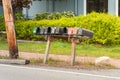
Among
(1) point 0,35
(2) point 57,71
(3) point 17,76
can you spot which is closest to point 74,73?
(2) point 57,71

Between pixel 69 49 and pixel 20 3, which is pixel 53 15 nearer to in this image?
pixel 20 3

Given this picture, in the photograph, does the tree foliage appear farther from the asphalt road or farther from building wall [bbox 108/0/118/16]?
the asphalt road

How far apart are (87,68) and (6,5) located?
→ 12.1 feet

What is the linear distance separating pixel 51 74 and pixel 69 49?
688 cm

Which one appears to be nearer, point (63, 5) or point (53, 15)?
point (53, 15)

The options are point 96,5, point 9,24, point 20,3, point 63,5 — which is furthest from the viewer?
point 63,5

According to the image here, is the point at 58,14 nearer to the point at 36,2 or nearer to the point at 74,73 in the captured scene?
the point at 36,2

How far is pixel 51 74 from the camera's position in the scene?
41.0ft

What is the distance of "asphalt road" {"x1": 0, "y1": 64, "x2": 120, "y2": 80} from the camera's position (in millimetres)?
11875

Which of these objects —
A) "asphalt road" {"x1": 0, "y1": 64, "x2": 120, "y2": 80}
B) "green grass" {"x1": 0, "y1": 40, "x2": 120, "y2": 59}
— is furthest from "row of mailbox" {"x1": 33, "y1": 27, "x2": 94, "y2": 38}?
"green grass" {"x1": 0, "y1": 40, "x2": 120, "y2": 59}

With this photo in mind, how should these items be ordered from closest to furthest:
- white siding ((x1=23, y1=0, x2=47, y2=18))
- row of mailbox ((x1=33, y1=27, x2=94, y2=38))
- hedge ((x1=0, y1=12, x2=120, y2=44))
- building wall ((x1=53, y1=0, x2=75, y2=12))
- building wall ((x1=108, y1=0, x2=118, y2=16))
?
1. row of mailbox ((x1=33, y1=27, x2=94, y2=38))
2. hedge ((x1=0, y1=12, x2=120, y2=44))
3. building wall ((x1=108, y1=0, x2=118, y2=16))
4. building wall ((x1=53, y1=0, x2=75, y2=12))
5. white siding ((x1=23, y1=0, x2=47, y2=18))

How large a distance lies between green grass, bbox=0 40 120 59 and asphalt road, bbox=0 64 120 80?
3.92 metres

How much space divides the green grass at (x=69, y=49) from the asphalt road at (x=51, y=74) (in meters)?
3.92

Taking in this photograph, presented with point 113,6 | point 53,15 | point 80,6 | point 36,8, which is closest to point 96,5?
point 80,6
